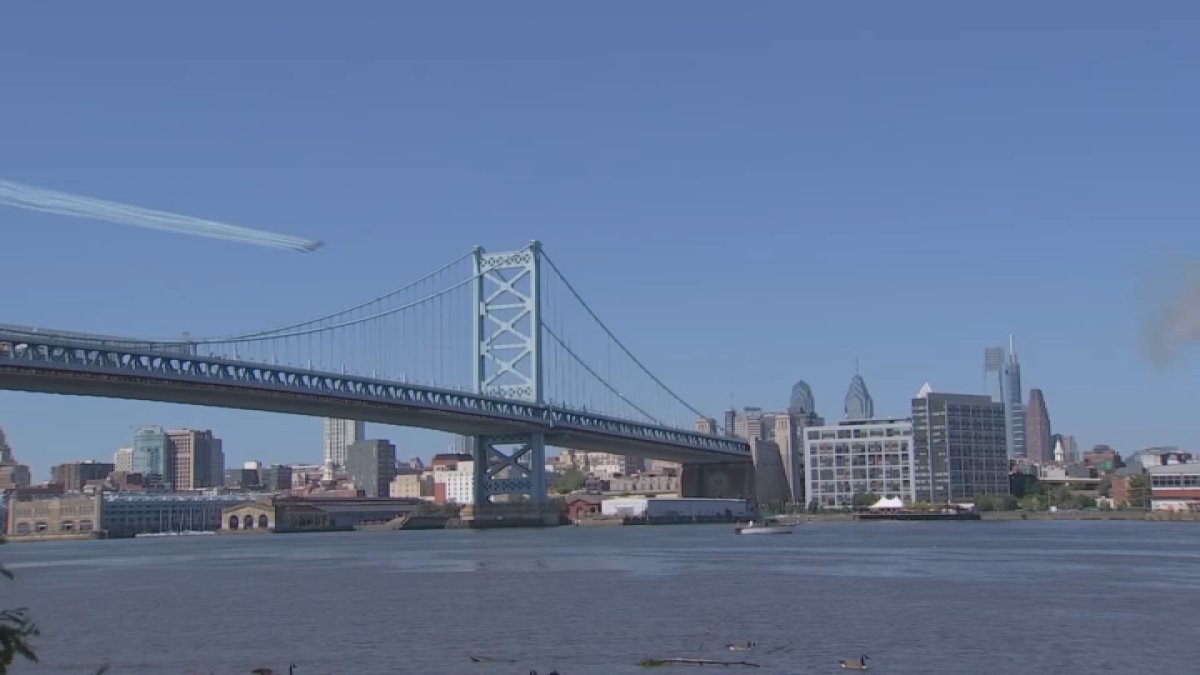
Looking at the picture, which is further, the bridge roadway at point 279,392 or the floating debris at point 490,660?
the bridge roadway at point 279,392

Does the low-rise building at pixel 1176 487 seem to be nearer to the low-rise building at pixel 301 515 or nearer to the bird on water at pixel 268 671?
the low-rise building at pixel 301 515

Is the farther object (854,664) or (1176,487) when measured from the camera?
(1176,487)

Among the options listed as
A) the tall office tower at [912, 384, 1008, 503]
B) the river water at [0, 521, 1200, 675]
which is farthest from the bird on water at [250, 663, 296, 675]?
the tall office tower at [912, 384, 1008, 503]

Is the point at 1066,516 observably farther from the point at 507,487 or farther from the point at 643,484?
the point at 643,484

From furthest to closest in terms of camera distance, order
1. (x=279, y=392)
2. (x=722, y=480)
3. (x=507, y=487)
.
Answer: (x=722, y=480)
(x=507, y=487)
(x=279, y=392)

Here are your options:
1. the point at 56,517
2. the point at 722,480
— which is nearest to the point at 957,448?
the point at 722,480

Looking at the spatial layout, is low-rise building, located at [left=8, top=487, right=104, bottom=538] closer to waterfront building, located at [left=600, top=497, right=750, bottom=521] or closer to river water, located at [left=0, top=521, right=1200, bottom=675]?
waterfront building, located at [left=600, top=497, right=750, bottom=521]

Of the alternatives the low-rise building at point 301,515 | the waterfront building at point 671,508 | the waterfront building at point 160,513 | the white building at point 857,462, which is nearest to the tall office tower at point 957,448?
the white building at point 857,462
